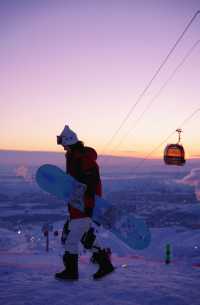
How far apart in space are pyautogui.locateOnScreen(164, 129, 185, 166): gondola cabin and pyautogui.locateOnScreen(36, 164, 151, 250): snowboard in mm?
12651

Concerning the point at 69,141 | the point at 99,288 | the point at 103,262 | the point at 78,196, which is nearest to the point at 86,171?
the point at 78,196

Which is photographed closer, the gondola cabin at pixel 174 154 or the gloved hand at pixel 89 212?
the gloved hand at pixel 89 212

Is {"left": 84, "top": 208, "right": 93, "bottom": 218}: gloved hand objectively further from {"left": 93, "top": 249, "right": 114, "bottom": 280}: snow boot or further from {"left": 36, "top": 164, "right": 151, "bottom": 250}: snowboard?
{"left": 93, "top": 249, "right": 114, "bottom": 280}: snow boot

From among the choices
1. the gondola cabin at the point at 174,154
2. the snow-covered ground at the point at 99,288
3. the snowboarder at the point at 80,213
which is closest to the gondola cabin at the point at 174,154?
the gondola cabin at the point at 174,154

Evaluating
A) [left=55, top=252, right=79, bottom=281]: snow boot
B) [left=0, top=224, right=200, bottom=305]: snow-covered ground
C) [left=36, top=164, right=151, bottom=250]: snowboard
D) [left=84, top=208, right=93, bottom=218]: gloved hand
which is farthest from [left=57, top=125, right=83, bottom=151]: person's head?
[left=0, top=224, right=200, bottom=305]: snow-covered ground

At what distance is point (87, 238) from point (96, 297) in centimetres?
123

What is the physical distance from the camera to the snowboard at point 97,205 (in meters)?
5.62

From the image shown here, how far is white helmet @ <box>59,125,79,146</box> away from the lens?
5.62m

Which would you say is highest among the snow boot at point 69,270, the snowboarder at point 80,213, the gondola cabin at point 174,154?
the gondola cabin at point 174,154

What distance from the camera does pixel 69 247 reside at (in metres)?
5.45

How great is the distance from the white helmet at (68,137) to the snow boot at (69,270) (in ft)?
5.15

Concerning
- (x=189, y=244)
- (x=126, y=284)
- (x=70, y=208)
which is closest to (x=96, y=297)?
(x=126, y=284)

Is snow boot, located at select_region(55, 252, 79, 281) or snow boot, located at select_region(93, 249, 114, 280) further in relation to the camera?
snow boot, located at select_region(93, 249, 114, 280)

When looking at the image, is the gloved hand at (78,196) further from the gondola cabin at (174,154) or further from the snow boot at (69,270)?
the gondola cabin at (174,154)
